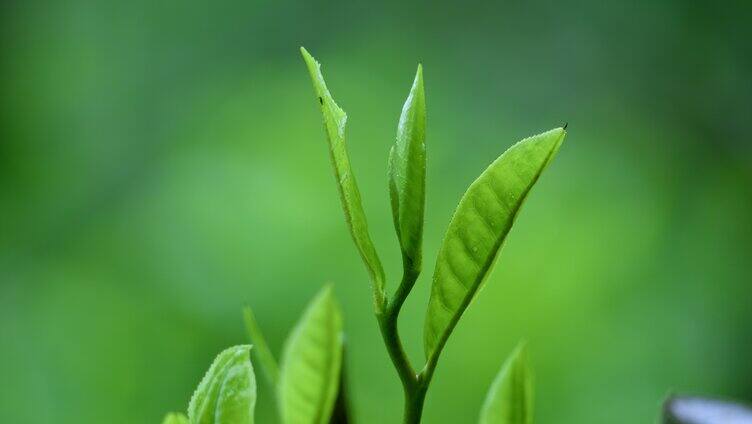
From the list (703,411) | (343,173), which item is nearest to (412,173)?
(343,173)

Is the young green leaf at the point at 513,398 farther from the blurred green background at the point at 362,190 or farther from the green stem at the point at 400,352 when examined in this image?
the blurred green background at the point at 362,190

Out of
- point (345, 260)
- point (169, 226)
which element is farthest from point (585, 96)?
point (169, 226)

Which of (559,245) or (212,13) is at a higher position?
(212,13)

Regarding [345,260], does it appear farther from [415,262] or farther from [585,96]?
[415,262]

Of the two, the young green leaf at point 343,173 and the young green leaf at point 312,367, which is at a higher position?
the young green leaf at point 343,173

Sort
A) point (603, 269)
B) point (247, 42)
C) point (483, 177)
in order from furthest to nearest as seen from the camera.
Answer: point (247, 42) → point (603, 269) → point (483, 177)

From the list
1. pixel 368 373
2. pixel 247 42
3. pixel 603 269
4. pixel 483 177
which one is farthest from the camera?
pixel 247 42

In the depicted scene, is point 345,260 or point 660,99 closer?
point 345,260

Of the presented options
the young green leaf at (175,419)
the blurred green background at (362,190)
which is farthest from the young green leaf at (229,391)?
the blurred green background at (362,190)
